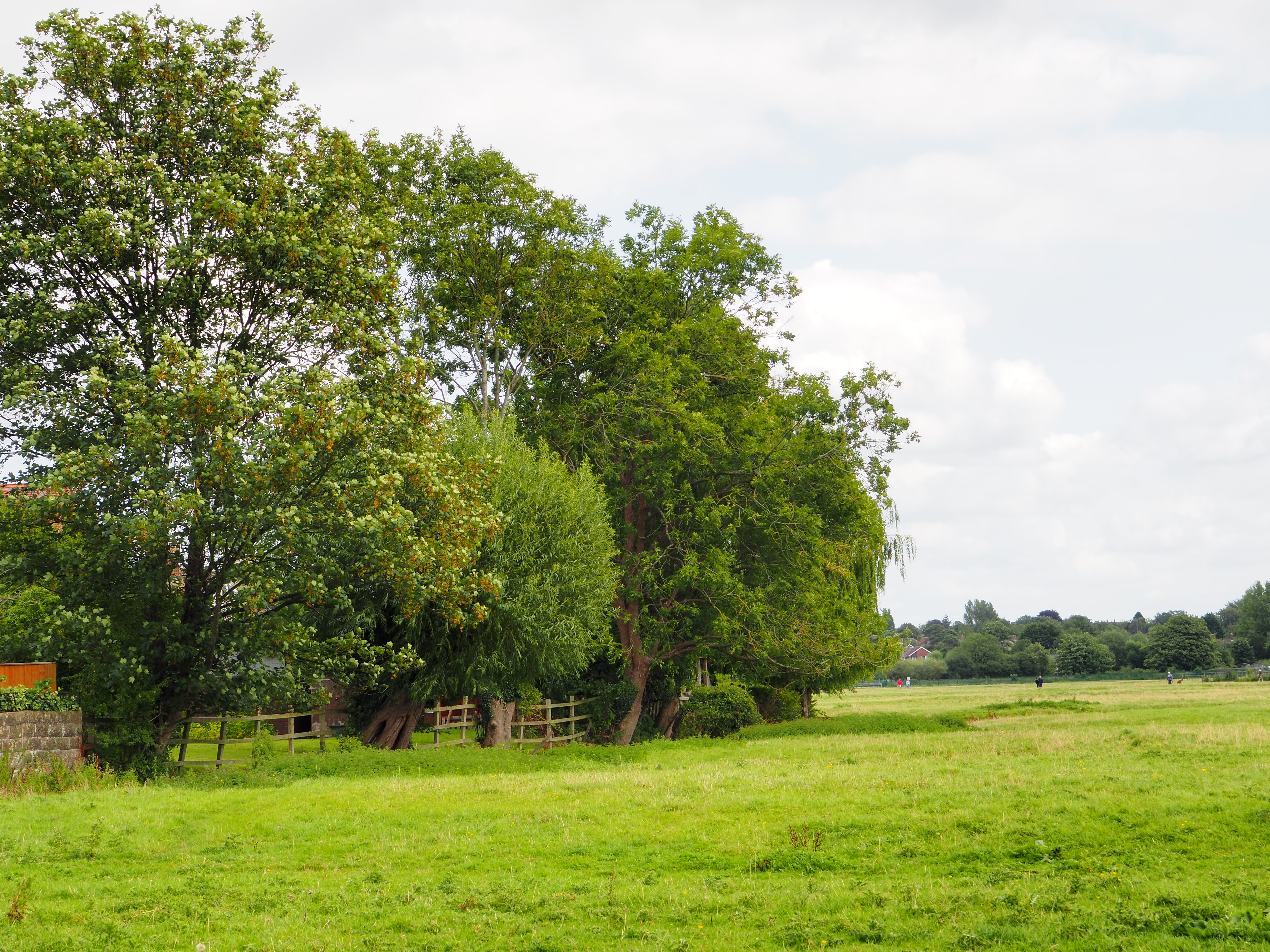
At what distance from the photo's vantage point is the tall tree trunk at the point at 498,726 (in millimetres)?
30484

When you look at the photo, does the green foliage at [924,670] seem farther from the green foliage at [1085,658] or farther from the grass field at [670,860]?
the grass field at [670,860]

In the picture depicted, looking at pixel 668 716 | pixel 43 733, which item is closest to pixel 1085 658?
pixel 668 716

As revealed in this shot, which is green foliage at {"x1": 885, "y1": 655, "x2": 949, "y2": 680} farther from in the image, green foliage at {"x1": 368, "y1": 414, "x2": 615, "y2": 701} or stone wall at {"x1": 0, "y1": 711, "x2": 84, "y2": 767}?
stone wall at {"x1": 0, "y1": 711, "x2": 84, "y2": 767}

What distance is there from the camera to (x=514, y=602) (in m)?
26.2

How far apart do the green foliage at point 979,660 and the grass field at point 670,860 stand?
367 ft

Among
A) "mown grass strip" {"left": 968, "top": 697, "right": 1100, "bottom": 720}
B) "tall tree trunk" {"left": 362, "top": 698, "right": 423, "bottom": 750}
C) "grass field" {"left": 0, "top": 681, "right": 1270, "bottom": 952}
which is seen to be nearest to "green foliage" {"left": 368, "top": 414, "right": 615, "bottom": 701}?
"tall tree trunk" {"left": 362, "top": 698, "right": 423, "bottom": 750}

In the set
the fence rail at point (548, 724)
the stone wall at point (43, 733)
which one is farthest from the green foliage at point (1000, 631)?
the stone wall at point (43, 733)

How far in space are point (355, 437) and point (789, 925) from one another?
46.6ft

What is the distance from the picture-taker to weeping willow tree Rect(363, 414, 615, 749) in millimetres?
26453

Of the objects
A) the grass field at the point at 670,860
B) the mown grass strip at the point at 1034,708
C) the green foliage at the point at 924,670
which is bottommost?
the green foliage at the point at 924,670

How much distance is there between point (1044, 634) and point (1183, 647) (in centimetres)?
2905

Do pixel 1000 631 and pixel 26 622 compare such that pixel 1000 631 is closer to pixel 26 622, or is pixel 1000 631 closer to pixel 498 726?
pixel 498 726

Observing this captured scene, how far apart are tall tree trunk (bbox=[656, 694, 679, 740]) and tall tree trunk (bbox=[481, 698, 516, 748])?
10.3 meters

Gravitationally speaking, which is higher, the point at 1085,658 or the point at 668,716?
the point at 668,716
